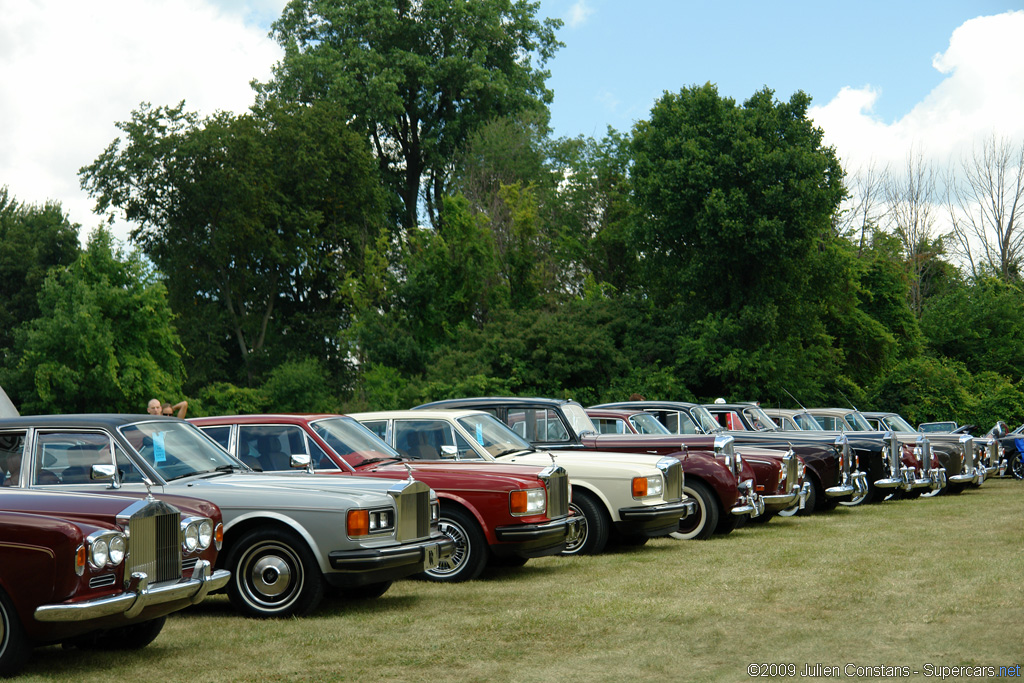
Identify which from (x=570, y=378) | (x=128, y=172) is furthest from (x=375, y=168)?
(x=570, y=378)

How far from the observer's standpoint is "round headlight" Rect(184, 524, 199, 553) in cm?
767

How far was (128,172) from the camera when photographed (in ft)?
153

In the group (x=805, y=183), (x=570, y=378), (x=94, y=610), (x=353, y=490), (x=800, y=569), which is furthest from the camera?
(x=570, y=378)

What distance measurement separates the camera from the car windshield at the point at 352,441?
35.8 ft

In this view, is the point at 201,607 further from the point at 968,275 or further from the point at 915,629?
the point at 968,275

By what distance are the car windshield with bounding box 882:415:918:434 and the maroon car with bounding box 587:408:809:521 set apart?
24.7 ft

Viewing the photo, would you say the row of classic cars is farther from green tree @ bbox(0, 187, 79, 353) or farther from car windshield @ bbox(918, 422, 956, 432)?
green tree @ bbox(0, 187, 79, 353)

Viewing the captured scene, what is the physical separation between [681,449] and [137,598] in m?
10.6

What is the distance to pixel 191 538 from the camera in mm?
7707

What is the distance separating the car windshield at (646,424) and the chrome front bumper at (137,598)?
35.0 ft

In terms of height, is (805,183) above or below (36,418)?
above

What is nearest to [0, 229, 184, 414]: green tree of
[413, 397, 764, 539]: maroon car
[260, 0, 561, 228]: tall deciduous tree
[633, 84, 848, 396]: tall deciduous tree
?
[260, 0, 561, 228]: tall deciduous tree

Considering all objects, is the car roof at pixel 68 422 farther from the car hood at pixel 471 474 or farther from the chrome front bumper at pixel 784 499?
the chrome front bumper at pixel 784 499

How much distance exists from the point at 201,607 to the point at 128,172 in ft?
133
